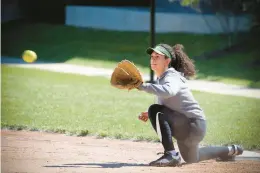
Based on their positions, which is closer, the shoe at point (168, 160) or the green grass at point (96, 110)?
the shoe at point (168, 160)

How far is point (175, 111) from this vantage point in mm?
7000

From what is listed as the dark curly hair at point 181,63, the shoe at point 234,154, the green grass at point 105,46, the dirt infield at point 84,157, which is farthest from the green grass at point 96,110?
the green grass at point 105,46

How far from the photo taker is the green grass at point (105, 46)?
16.8m

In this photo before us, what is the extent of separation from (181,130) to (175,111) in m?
0.17

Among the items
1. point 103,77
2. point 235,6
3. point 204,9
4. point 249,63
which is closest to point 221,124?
point 103,77

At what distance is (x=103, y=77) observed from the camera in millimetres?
15500

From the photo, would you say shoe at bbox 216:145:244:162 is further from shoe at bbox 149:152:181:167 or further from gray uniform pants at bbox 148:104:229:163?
shoe at bbox 149:152:181:167

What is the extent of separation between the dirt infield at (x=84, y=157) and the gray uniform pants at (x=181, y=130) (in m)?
0.13

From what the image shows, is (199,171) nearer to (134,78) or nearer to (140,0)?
(134,78)

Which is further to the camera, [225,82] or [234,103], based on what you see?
[225,82]

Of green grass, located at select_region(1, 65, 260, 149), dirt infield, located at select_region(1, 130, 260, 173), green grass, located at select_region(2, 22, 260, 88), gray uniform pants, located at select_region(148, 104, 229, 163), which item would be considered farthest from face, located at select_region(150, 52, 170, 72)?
green grass, located at select_region(2, 22, 260, 88)

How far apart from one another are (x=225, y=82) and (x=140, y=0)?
837cm

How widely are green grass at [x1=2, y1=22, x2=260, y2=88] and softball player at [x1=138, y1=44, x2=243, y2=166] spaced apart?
27.0 ft

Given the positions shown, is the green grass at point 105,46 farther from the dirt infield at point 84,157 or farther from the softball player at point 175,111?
the softball player at point 175,111
